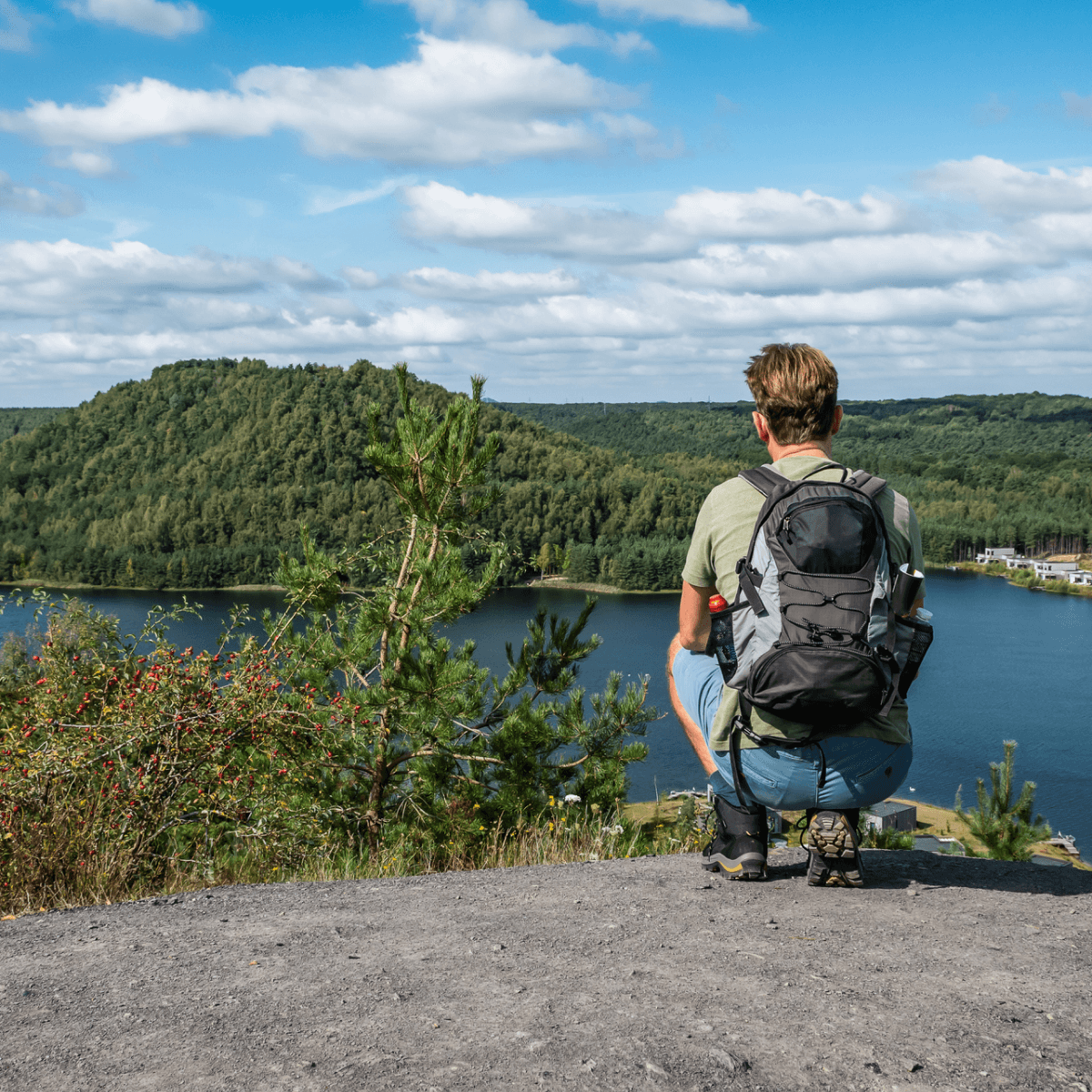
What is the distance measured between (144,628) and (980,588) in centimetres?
7901

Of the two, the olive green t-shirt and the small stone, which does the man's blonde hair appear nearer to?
the olive green t-shirt

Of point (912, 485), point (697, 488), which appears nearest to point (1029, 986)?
point (697, 488)

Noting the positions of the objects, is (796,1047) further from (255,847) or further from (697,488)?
(697,488)

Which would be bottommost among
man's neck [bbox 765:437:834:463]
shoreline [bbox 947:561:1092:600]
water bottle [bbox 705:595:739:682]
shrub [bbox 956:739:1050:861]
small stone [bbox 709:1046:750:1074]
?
shoreline [bbox 947:561:1092:600]

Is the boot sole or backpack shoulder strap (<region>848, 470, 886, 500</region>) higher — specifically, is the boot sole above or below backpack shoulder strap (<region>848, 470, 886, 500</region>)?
below

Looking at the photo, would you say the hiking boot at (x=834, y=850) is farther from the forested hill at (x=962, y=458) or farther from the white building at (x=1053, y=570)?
the forested hill at (x=962, y=458)

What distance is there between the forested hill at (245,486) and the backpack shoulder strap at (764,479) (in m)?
69.3

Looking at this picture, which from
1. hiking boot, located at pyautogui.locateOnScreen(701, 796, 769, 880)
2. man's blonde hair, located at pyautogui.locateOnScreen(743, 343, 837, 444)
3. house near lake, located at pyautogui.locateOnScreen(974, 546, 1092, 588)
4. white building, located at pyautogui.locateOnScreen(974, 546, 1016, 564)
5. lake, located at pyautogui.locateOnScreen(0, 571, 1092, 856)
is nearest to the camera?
man's blonde hair, located at pyautogui.locateOnScreen(743, 343, 837, 444)

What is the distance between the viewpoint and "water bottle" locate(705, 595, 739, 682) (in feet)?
7.91

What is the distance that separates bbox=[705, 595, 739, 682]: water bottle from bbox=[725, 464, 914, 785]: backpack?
0.09 m

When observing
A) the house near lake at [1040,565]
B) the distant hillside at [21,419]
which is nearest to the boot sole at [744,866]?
the house near lake at [1040,565]

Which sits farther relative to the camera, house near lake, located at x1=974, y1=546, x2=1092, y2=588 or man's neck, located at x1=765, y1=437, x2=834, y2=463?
house near lake, located at x1=974, y1=546, x2=1092, y2=588

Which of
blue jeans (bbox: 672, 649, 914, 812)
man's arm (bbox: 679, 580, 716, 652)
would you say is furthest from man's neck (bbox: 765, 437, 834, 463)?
blue jeans (bbox: 672, 649, 914, 812)

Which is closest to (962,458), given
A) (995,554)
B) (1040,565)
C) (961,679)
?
(995,554)
